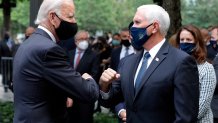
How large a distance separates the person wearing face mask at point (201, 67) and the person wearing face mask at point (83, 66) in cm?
412

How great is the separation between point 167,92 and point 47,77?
3.01 ft

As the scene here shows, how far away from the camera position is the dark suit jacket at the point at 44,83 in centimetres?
414

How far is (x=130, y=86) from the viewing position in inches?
175

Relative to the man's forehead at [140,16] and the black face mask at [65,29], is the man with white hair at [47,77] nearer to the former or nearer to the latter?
the black face mask at [65,29]

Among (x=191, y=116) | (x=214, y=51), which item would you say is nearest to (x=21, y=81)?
(x=191, y=116)

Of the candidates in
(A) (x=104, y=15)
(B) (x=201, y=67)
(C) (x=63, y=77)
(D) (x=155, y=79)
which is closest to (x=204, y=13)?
(A) (x=104, y=15)

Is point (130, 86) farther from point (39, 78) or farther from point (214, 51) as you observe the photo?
point (214, 51)

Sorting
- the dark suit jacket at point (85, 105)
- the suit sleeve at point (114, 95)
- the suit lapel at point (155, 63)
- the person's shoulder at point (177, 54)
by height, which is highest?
the person's shoulder at point (177, 54)

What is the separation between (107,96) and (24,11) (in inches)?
2291

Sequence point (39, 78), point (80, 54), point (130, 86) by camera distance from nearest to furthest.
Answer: point (39, 78) → point (130, 86) → point (80, 54)

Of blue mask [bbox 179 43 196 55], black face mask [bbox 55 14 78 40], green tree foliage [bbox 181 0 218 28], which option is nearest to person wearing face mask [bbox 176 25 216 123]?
blue mask [bbox 179 43 196 55]

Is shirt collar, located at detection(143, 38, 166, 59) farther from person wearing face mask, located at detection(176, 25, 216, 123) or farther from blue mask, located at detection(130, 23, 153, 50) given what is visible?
person wearing face mask, located at detection(176, 25, 216, 123)

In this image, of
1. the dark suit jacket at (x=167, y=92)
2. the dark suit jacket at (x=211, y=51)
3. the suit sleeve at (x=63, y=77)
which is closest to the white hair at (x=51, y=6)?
the suit sleeve at (x=63, y=77)

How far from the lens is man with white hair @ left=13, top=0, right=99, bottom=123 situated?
4.14 m
